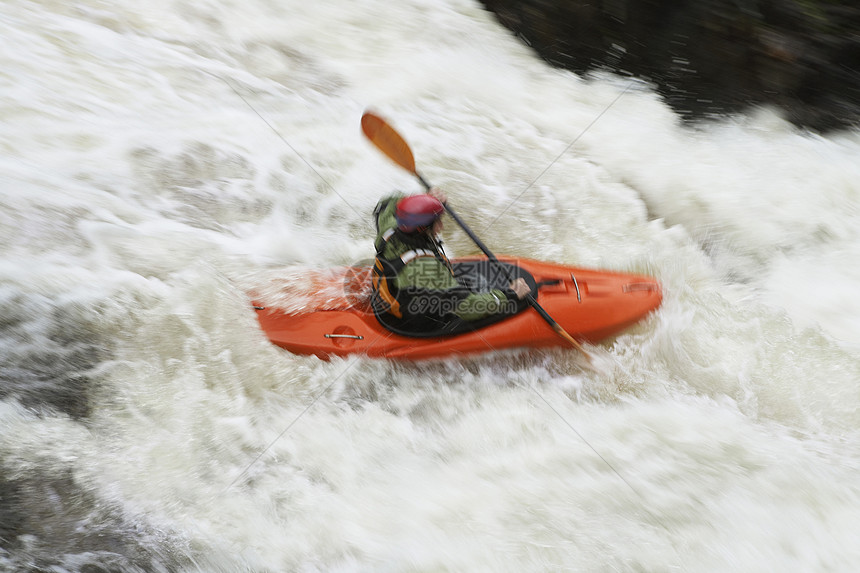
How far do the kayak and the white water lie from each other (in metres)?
0.11

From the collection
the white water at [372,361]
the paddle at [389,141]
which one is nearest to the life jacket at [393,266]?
the white water at [372,361]

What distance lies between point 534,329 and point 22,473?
7.57 feet

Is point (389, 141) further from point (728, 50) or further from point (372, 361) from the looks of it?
point (728, 50)

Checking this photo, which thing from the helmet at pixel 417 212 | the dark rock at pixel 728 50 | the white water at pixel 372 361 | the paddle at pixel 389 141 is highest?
the dark rock at pixel 728 50

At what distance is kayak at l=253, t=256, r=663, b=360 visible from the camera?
279 cm

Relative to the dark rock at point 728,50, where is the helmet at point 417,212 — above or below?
below

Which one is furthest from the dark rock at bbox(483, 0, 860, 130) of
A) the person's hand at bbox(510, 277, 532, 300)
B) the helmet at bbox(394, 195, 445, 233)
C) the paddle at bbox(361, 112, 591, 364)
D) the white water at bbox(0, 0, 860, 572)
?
the helmet at bbox(394, 195, 445, 233)

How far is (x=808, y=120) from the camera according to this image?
14.4ft

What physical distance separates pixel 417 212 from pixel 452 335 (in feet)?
2.42

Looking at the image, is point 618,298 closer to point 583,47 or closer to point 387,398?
point 387,398

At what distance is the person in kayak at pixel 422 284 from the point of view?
2363mm

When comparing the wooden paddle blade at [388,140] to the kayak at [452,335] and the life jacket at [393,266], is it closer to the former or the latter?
the kayak at [452,335]

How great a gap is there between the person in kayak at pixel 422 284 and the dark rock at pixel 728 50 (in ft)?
9.51

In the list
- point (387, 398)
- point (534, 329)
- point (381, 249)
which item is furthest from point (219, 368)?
point (534, 329)
